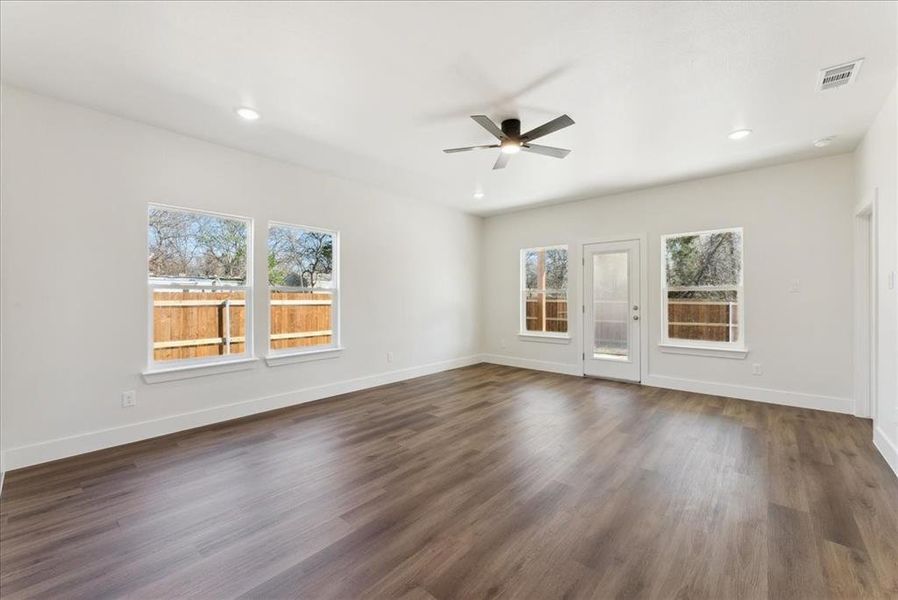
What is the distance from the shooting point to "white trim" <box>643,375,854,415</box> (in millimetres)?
4164

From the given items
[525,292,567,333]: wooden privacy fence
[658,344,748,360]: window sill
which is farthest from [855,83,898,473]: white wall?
[525,292,567,333]: wooden privacy fence

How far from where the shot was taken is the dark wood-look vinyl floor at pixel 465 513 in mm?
1731

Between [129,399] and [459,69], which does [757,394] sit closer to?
[459,69]

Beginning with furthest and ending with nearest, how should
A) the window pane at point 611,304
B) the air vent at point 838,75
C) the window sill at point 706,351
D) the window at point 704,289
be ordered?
1. the window pane at point 611,304
2. the window at point 704,289
3. the window sill at point 706,351
4. the air vent at point 838,75

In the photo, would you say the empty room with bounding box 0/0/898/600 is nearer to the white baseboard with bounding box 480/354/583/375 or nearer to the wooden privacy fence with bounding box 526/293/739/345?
the wooden privacy fence with bounding box 526/293/739/345

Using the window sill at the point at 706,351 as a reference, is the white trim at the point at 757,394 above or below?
below

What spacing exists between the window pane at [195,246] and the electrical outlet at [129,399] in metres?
1.04

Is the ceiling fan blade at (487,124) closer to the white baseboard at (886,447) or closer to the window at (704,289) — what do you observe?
the window at (704,289)

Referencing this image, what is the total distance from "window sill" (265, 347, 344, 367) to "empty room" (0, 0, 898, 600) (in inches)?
1.5

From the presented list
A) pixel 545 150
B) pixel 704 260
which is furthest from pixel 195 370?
pixel 704 260

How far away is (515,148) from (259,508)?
10.8ft

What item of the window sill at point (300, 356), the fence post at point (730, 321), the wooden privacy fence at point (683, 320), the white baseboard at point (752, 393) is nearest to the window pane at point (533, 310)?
the wooden privacy fence at point (683, 320)

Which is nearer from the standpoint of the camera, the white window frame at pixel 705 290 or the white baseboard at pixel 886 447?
the white baseboard at pixel 886 447

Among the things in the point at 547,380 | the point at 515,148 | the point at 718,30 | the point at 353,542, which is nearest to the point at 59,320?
the point at 353,542
